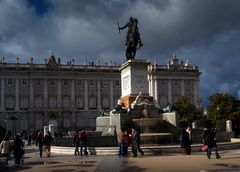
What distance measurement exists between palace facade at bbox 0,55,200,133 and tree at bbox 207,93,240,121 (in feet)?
117

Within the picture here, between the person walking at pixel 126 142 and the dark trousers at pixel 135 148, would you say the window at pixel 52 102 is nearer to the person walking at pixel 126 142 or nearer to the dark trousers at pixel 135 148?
the person walking at pixel 126 142

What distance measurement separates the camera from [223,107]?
227 ft

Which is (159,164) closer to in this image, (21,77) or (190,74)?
(21,77)

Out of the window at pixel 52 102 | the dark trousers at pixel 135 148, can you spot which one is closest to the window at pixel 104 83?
the window at pixel 52 102

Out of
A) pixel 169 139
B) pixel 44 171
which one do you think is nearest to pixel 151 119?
pixel 169 139

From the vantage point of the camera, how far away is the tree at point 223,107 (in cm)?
6806

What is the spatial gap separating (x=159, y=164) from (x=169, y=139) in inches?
374

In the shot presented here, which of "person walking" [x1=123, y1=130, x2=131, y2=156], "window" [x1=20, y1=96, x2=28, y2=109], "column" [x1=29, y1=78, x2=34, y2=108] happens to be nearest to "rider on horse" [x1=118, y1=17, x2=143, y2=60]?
"person walking" [x1=123, y1=130, x2=131, y2=156]

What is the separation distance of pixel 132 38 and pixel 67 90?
272 ft

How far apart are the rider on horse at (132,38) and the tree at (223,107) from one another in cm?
3892

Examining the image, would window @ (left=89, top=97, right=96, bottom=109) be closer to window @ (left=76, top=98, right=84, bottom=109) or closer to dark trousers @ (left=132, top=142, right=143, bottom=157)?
window @ (left=76, top=98, right=84, bottom=109)

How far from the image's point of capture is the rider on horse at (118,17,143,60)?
30844 mm

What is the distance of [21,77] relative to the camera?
108 meters

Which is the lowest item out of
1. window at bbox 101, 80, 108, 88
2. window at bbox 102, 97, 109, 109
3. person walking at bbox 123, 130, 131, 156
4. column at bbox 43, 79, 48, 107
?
person walking at bbox 123, 130, 131, 156
